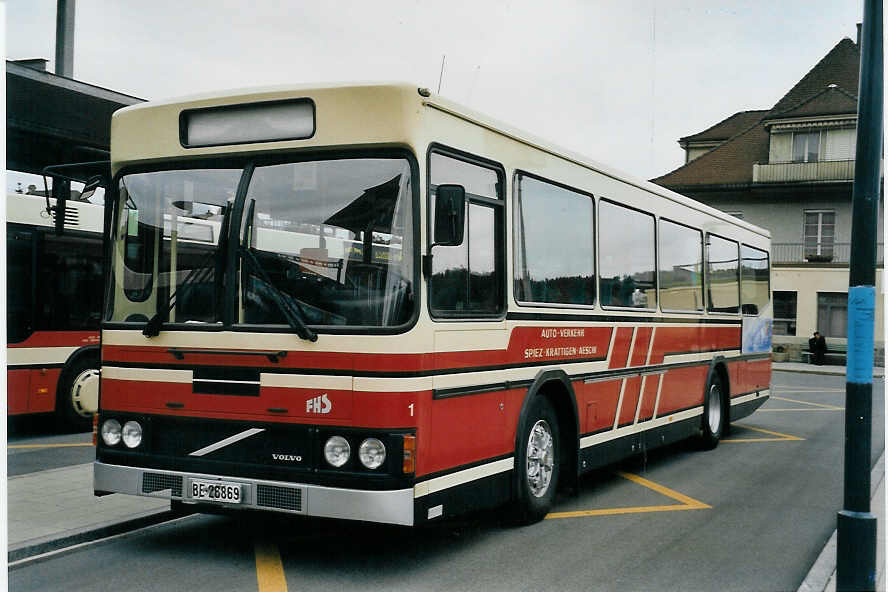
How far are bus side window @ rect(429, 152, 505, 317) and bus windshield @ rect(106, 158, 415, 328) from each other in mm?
326

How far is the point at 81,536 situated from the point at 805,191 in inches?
1582

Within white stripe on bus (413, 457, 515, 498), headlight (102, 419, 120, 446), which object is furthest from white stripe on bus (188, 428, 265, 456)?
white stripe on bus (413, 457, 515, 498)

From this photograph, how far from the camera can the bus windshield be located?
6.14 metres

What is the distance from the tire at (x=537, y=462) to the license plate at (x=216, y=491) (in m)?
2.25

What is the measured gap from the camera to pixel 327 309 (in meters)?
6.18

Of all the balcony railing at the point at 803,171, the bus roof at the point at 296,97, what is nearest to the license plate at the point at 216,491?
the bus roof at the point at 296,97

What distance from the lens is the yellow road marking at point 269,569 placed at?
6.09 metres

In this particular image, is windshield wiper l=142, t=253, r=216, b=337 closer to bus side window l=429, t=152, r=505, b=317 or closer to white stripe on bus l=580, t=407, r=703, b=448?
bus side window l=429, t=152, r=505, b=317

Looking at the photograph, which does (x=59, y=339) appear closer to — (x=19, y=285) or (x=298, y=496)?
(x=19, y=285)

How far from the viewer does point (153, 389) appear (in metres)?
6.61

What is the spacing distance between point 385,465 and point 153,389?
1.82 meters

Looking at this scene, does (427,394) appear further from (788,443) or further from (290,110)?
(788,443)

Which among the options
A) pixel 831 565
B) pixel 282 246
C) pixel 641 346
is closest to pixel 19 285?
pixel 282 246

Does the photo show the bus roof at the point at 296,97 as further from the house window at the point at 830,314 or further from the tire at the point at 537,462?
the house window at the point at 830,314
